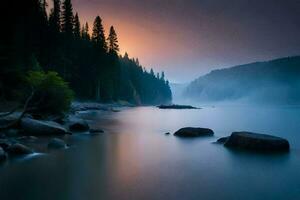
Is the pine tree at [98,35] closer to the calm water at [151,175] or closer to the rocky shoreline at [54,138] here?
the rocky shoreline at [54,138]

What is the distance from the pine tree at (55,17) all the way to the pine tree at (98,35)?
13.8 meters

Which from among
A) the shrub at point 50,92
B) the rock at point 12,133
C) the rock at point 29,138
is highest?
the shrub at point 50,92

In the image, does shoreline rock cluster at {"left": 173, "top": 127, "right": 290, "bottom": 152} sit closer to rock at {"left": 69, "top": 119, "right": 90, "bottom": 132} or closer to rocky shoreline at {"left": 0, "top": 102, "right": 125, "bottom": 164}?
rocky shoreline at {"left": 0, "top": 102, "right": 125, "bottom": 164}

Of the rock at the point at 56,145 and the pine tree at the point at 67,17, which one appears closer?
the rock at the point at 56,145

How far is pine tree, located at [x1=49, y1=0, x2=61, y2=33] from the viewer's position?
5978cm

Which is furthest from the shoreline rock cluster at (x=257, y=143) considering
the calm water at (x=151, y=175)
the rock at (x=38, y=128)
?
the rock at (x=38, y=128)

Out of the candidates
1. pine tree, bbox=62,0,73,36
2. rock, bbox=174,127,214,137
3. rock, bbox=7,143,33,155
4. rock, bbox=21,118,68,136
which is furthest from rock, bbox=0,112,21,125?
pine tree, bbox=62,0,73,36

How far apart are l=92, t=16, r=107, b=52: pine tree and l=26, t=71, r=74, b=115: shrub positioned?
48.0m

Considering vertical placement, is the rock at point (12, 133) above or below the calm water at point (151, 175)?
above

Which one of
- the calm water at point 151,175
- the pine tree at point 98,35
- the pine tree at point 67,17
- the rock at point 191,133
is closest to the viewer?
the calm water at point 151,175

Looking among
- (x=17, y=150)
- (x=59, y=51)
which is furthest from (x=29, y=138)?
(x=59, y=51)

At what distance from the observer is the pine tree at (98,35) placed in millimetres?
77312

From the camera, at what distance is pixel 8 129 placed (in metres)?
23.6

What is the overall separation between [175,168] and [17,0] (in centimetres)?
4439
